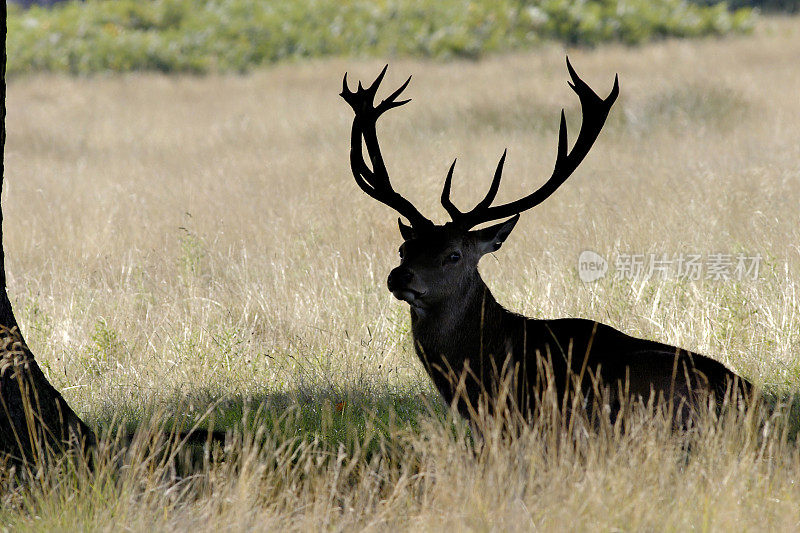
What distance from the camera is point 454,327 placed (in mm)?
4375

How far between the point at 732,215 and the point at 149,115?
12806mm

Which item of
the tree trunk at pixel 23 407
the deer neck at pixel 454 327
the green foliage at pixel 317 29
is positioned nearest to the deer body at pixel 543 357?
the deer neck at pixel 454 327

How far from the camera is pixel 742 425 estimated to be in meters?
3.83

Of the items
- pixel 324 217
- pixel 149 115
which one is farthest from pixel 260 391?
pixel 149 115

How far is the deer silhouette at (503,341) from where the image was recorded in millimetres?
4047

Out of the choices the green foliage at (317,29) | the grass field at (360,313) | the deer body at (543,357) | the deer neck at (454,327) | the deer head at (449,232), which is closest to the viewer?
the grass field at (360,313)

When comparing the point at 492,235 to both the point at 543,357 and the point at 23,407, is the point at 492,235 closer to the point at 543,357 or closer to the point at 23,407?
the point at 543,357

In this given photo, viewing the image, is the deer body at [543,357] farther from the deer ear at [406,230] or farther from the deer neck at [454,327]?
the deer ear at [406,230]

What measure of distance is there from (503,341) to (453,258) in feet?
1.51

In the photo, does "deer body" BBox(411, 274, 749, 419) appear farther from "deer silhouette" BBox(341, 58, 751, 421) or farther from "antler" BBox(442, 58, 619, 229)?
"antler" BBox(442, 58, 619, 229)

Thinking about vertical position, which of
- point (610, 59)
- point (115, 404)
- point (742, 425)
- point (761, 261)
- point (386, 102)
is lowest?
point (115, 404)

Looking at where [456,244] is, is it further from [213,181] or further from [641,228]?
[213,181]

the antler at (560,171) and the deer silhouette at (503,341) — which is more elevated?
the antler at (560,171)

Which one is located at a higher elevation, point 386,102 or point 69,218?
point 386,102
